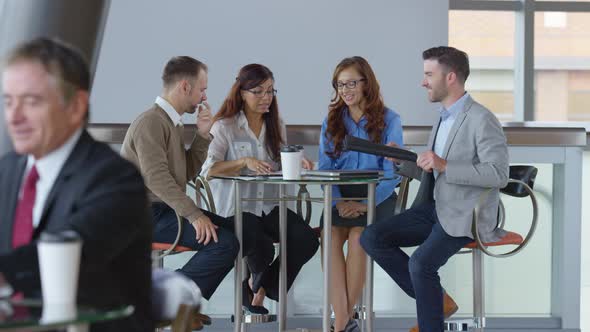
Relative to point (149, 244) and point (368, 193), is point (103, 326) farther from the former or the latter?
point (368, 193)

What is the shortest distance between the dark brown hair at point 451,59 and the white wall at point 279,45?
3.99 meters

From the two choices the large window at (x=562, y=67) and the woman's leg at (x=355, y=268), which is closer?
the woman's leg at (x=355, y=268)

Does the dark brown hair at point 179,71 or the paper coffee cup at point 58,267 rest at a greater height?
the dark brown hair at point 179,71

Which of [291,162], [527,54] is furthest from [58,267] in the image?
[527,54]

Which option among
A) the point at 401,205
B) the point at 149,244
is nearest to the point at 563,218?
the point at 401,205

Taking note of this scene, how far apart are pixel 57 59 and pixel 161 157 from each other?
A: 7.34ft

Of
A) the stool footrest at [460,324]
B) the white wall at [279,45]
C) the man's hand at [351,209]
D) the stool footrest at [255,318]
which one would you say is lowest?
the stool footrest at [255,318]

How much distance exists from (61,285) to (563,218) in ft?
12.7

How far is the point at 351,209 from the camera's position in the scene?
4.66m

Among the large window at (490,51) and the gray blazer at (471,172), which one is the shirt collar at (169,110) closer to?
the gray blazer at (471,172)

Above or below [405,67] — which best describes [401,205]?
below

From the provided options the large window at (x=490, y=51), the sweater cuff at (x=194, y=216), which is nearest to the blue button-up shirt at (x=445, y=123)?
the sweater cuff at (x=194, y=216)

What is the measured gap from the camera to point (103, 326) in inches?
76.8

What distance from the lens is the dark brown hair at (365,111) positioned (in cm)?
467
